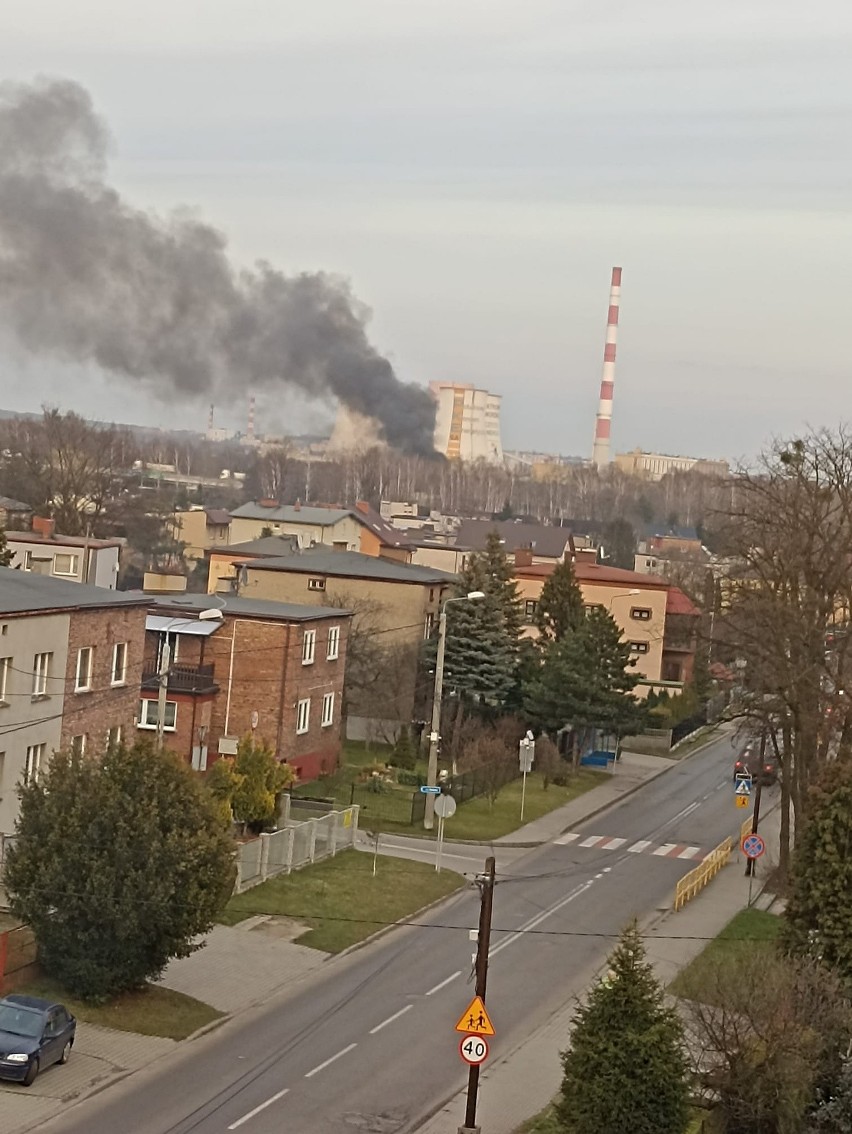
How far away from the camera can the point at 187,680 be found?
1721 inches

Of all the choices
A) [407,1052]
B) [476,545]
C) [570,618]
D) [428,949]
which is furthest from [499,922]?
[476,545]

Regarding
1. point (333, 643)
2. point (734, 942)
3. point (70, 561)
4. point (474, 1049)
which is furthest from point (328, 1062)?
point (70, 561)

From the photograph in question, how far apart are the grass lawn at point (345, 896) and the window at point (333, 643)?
433 inches

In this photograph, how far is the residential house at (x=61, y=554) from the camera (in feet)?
211

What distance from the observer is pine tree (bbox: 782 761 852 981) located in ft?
80.3

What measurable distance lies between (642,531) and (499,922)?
496 ft

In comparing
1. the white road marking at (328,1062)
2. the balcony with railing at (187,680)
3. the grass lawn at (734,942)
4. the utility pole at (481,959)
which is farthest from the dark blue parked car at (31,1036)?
the balcony with railing at (187,680)

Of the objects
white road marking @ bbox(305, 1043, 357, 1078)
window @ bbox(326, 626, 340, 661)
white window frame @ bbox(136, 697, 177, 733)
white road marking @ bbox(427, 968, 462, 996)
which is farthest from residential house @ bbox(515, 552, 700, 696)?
white road marking @ bbox(305, 1043, 357, 1078)

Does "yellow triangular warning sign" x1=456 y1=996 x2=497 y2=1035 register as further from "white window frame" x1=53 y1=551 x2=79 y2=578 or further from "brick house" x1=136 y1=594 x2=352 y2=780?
"white window frame" x1=53 y1=551 x2=79 y2=578

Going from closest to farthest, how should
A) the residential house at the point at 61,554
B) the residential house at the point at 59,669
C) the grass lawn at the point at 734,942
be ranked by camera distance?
the grass lawn at the point at 734,942, the residential house at the point at 59,669, the residential house at the point at 61,554

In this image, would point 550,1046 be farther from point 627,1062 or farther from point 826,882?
point 627,1062

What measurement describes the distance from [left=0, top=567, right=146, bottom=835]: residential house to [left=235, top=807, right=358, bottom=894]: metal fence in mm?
3789

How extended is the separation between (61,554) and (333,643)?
21.6 meters

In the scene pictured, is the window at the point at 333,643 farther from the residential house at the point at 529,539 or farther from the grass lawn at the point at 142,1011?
the residential house at the point at 529,539
